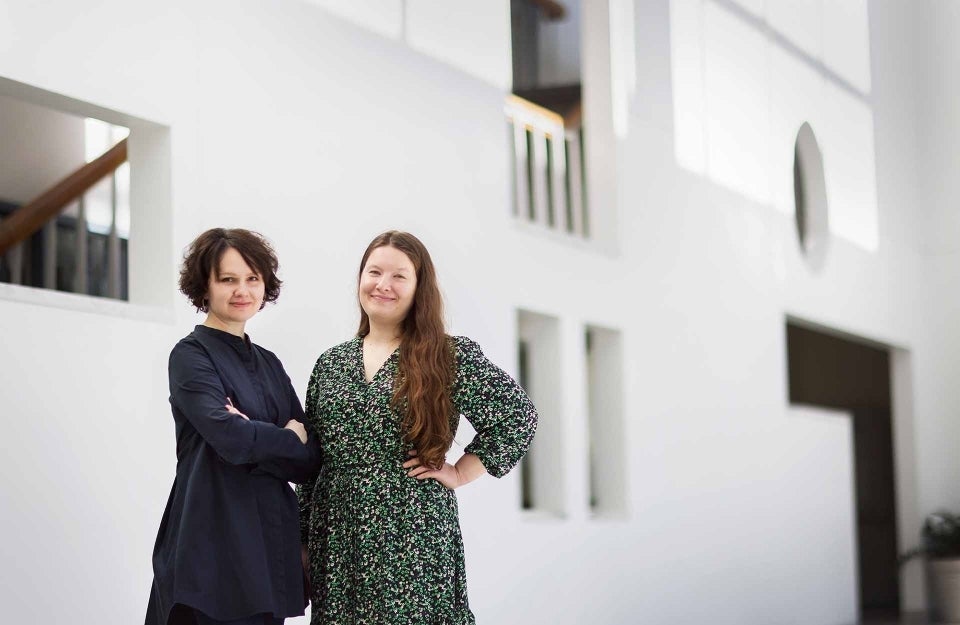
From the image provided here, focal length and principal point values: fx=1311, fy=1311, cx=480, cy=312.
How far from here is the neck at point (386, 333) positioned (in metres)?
3.02

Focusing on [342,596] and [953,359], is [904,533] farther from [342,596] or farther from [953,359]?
[342,596]

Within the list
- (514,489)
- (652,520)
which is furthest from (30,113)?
(652,520)

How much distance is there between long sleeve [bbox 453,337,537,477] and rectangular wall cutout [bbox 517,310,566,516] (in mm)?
3821

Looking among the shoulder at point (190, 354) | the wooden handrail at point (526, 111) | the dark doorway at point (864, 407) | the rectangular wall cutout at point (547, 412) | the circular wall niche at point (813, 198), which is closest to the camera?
the shoulder at point (190, 354)

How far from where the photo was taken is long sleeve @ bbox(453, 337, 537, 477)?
298 centimetres

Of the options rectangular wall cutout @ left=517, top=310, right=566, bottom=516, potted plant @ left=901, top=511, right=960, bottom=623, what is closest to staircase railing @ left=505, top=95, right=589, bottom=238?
rectangular wall cutout @ left=517, top=310, right=566, bottom=516

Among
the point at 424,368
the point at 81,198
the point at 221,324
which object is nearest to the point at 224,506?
the point at 221,324

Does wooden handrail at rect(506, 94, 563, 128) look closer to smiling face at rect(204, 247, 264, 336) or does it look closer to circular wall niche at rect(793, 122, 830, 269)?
circular wall niche at rect(793, 122, 830, 269)

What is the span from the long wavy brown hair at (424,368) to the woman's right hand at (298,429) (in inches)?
8.2

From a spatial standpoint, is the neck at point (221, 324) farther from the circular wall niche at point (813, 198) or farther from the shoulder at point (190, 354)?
the circular wall niche at point (813, 198)

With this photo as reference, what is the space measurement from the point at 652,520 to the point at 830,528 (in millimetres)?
3050

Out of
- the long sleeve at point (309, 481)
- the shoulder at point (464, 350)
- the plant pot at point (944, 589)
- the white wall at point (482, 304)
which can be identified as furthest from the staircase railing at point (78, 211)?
the plant pot at point (944, 589)

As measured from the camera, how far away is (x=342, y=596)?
9.55ft

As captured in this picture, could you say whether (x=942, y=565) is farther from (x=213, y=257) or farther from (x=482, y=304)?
(x=213, y=257)
